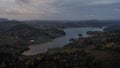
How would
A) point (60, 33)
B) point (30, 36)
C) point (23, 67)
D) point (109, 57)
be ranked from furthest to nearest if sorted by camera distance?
point (60, 33)
point (30, 36)
point (109, 57)
point (23, 67)

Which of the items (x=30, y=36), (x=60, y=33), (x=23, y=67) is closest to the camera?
(x=23, y=67)

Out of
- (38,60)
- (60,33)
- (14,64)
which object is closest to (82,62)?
(38,60)

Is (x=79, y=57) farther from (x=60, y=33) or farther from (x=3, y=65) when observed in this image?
(x=60, y=33)

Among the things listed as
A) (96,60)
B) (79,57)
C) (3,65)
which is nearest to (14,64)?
(3,65)

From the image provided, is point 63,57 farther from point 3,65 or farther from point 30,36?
point 30,36

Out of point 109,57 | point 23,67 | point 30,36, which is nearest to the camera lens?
point 23,67

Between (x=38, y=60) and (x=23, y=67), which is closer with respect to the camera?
(x=23, y=67)

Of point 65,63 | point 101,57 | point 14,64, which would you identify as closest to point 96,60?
point 101,57
